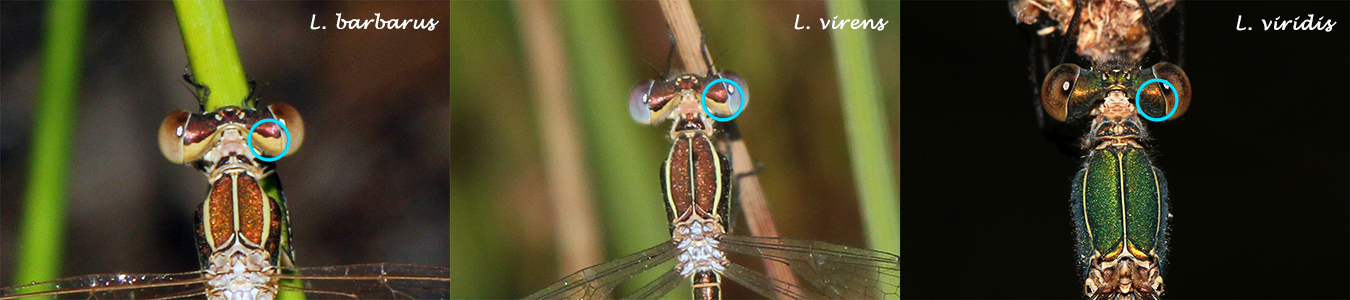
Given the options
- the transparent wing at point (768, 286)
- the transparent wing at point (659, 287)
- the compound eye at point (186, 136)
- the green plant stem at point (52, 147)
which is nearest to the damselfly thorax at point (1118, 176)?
the transparent wing at point (768, 286)

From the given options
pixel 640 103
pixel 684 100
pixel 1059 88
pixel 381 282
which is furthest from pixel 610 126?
pixel 1059 88

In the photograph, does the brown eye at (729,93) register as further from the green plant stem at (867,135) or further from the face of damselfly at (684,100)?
the green plant stem at (867,135)

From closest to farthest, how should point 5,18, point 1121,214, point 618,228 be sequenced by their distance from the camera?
point 1121,214
point 618,228
point 5,18

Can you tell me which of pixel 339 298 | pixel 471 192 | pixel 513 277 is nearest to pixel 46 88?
pixel 339 298

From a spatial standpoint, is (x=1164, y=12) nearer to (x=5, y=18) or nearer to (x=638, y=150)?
(x=638, y=150)

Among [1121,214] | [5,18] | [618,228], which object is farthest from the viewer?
[5,18]

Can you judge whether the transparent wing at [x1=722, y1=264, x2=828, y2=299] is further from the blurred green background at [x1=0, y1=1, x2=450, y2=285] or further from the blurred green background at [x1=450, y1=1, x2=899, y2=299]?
the blurred green background at [x1=0, y1=1, x2=450, y2=285]
